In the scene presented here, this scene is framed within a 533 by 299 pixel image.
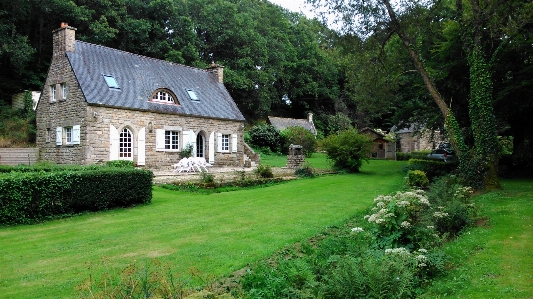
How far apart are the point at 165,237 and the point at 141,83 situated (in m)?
15.4

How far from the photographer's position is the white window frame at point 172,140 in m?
20.8

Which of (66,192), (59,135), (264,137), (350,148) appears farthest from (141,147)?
(264,137)

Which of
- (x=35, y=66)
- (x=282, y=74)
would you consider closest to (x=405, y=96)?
(x=282, y=74)

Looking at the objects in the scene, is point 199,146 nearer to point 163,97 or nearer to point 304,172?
point 163,97

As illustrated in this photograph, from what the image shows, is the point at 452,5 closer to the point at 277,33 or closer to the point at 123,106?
the point at 123,106

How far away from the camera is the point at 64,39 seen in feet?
60.5

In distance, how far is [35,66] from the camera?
29.4m

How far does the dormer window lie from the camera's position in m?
20.6

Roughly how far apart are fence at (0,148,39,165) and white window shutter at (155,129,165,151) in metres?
6.45

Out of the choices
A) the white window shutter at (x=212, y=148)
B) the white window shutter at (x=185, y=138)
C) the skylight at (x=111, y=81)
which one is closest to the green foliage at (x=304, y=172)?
the white window shutter at (x=212, y=148)

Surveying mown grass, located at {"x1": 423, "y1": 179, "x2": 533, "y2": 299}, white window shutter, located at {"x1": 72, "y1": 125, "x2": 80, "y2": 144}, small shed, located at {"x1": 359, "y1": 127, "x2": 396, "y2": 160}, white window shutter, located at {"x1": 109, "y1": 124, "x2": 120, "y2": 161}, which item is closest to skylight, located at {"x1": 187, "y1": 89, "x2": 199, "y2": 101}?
white window shutter, located at {"x1": 109, "y1": 124, "x2": 120, "y2": 161}

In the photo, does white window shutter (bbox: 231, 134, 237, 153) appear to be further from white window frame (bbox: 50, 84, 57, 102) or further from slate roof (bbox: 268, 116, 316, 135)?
slate roof (bbox: 268, 116, 316, 135)

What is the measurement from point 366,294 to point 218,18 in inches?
1488

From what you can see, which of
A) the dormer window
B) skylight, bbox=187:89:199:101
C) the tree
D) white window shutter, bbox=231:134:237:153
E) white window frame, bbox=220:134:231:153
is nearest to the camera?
the tree
